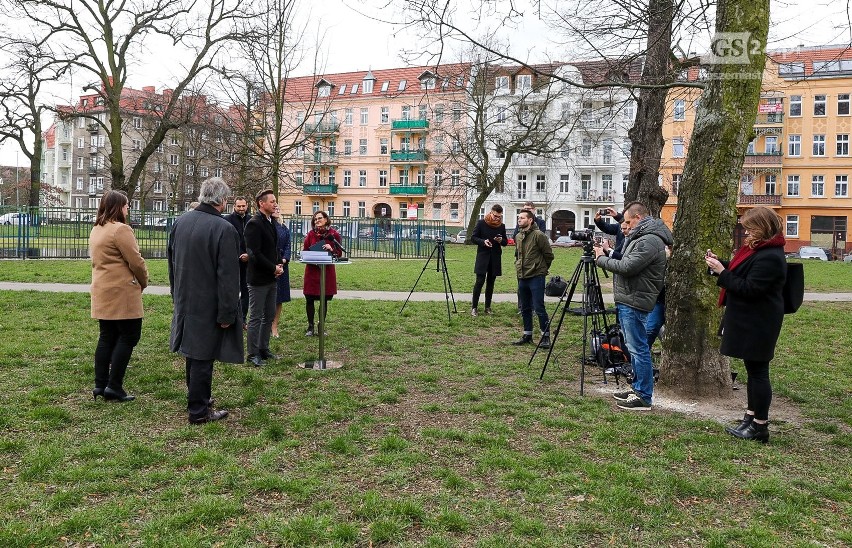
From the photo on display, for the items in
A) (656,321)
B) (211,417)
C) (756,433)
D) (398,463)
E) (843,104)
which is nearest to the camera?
(398,463)

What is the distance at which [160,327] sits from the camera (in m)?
Result: 9.59

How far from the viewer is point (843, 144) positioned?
1959 inches

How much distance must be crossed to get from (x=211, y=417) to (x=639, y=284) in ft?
12.7

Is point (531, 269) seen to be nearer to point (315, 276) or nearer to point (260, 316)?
point (315, 276)

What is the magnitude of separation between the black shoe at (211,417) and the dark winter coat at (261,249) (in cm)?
217

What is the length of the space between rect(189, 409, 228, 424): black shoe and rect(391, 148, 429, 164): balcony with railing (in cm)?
5483

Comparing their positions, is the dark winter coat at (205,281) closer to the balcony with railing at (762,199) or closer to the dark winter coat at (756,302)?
the dark winter coat at (756,302)

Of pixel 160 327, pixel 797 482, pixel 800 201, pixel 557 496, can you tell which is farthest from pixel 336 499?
pixel 800 201

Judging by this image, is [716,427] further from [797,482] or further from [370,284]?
[370,284]

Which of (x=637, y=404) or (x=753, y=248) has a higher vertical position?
(x=753, y=248)

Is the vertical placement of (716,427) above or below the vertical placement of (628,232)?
below

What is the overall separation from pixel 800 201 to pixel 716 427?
52457mm

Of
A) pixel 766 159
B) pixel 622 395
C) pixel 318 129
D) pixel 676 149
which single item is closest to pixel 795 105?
pixel 766 159

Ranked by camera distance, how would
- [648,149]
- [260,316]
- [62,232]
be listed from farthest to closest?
[62,232] → [648,149] → [260,316]
